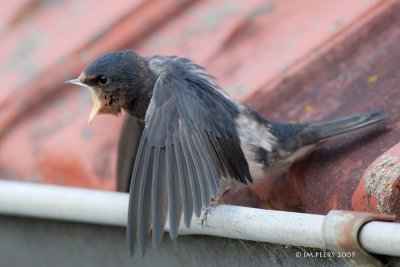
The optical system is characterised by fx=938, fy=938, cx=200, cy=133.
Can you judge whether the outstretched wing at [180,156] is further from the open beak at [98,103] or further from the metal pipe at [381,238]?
the metal pipe at [381,238]

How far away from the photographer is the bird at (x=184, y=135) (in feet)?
6.53

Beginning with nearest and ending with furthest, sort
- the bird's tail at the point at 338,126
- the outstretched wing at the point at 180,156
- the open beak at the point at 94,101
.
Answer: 1. the outstretched wing at the point at 180,156
2. the bird's tail at the point at 338,126
3. the open beak at the point at 94,101

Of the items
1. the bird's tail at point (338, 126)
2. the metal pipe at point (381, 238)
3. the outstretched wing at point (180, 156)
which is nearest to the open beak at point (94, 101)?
the outstretched wing at point (180, 156)

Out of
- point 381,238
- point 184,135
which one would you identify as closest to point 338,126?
point 184,135

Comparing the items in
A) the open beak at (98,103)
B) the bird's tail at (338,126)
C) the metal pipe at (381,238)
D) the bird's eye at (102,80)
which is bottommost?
the bird's tail at (338,126)

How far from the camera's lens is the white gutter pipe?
60.8 inches

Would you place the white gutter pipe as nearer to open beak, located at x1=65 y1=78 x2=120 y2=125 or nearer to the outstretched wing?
the outstretched wing

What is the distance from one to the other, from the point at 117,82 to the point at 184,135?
1.54 ft

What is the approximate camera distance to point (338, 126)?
237 centimetres

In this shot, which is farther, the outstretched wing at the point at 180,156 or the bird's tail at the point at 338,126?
the bird's tail at the point at 338,126

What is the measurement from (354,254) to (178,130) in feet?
2.59

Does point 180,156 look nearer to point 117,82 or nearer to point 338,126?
point 338,126

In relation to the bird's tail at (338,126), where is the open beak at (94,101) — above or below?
above

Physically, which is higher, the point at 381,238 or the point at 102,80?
the point at 102,80
